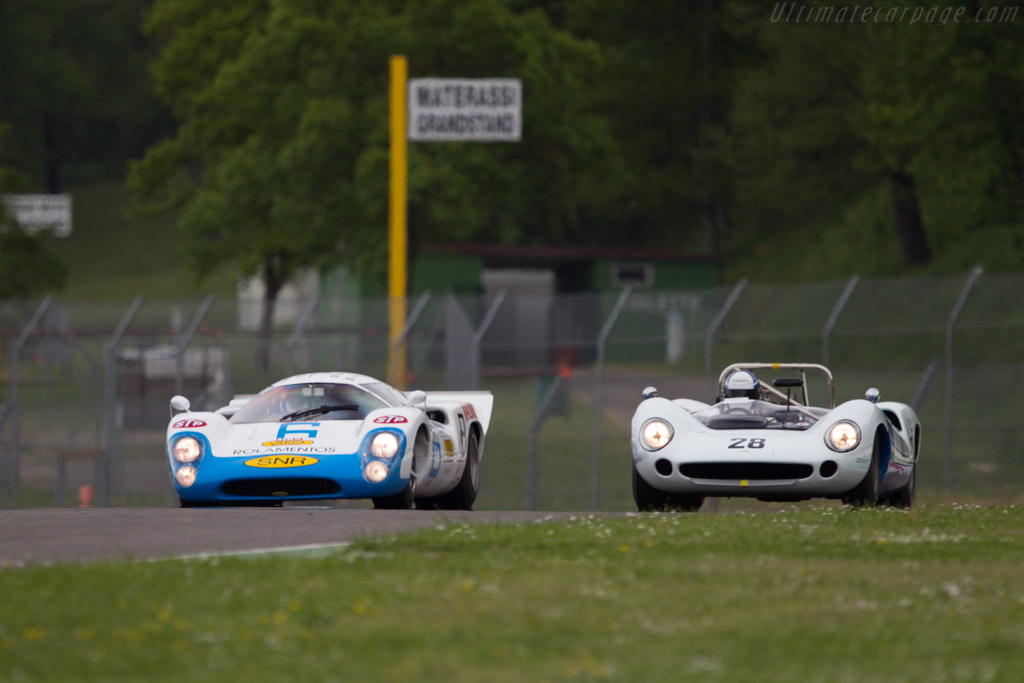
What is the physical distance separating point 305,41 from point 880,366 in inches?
611

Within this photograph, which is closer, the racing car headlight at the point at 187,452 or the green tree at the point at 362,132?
the racing car headlight at the point at 187,452

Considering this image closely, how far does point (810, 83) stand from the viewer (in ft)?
139

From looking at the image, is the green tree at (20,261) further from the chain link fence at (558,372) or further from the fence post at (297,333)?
the fence post at (297,333)

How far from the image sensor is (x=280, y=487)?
12383 mm

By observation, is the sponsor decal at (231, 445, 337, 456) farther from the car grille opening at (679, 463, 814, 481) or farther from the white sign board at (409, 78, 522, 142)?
the white sign board at (409, 78, 522, 142)

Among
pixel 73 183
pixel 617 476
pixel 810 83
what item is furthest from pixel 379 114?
pixel 73 183

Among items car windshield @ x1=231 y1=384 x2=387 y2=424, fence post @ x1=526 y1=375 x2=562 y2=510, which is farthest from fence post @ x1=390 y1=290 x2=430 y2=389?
car windshield @ x1=231 y1=384 x2=387 y2=424

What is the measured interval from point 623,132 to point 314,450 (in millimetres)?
44824

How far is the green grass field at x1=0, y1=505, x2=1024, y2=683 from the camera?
228 inches

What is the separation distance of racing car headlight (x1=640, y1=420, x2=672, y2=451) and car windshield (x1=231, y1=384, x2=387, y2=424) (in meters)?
2.20

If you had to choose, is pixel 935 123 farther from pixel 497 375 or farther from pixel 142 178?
pixel 142 178

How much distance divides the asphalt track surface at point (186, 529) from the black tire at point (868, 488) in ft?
6.59

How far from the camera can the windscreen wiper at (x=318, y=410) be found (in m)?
13.1

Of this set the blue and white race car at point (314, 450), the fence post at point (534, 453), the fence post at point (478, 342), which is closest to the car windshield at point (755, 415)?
the blue and white race car at point (314, 450)
